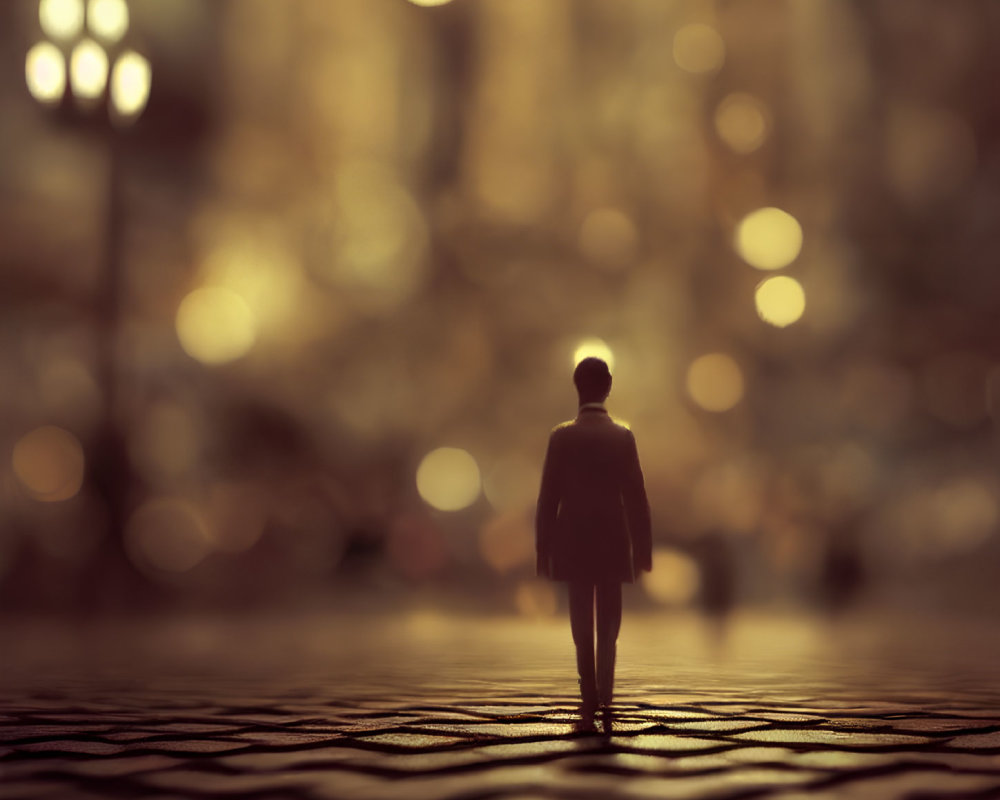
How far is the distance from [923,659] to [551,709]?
5032 mm

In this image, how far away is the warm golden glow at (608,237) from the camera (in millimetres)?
16922

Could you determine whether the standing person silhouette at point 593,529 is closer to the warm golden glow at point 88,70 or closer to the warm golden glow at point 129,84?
the warm golden glow at point 129,84

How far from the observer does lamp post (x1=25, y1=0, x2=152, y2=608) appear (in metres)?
11.1

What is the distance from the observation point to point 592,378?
17.1 ft

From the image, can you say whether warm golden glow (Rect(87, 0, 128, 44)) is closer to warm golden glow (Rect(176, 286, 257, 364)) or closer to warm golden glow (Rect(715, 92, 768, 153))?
warm golden glow (Rect(176, 286, 257, 364))

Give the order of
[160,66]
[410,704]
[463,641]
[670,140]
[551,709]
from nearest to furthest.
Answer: [551,709]
[410,704]
[463,641]
[160,66]
[670,140]

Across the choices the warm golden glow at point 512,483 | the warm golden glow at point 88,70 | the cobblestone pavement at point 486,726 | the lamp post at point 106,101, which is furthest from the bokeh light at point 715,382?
the warm golden glow at point 88,70

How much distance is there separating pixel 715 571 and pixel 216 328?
8168mm

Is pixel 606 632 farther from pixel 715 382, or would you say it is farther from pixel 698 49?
pixel 698 49

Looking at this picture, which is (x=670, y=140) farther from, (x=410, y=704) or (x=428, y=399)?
(x=410, y=704)

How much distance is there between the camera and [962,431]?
60.2 ft

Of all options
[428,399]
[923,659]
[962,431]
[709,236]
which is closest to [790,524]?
[962,431]

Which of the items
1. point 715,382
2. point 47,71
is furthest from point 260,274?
point 715,382

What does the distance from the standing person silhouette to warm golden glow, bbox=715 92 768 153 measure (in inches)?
525
